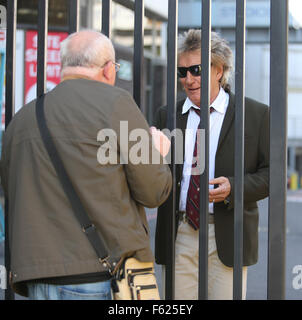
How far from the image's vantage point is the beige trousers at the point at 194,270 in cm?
283

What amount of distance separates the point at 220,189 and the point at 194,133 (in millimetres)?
372

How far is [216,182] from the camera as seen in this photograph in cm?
257

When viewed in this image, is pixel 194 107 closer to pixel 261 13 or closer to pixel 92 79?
pixel 92 79

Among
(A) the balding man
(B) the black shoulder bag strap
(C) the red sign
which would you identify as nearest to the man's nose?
(A) the balding man

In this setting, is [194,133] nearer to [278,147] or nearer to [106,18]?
[278,147]

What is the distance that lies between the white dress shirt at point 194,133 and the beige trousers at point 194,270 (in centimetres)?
16

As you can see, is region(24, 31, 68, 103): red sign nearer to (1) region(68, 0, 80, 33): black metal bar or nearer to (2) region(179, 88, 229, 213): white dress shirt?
(2) region(179, 88, 229, 213): white dress shirt

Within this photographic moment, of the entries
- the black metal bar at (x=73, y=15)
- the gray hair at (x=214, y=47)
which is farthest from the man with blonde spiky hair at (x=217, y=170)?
the black metal bar at (x=73, y=15)

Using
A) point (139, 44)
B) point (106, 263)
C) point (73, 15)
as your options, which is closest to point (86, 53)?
point (139, 44)

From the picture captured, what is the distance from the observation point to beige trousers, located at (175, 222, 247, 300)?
283 centimetres
